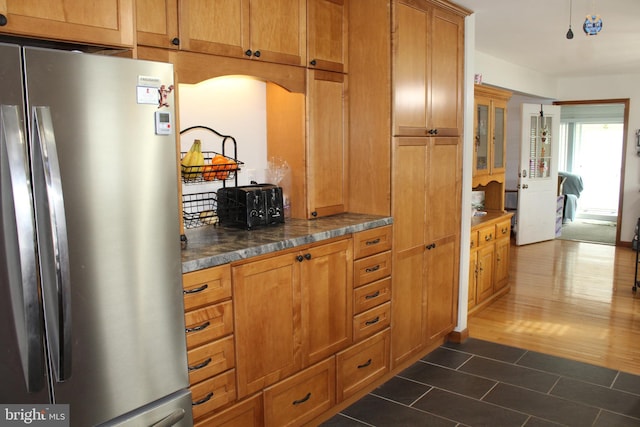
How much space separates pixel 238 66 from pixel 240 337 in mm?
1283

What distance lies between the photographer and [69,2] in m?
1.72

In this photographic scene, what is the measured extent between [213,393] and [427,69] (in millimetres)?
2332

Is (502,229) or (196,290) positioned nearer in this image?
(196,290)

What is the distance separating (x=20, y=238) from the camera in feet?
4.96

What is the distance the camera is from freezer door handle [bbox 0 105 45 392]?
1.49 metres

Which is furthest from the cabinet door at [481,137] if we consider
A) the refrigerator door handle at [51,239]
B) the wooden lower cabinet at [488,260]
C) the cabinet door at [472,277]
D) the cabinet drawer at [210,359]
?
the refrigerator door handle at [51,239]

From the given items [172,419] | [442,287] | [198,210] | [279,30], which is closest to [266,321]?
[172,419]

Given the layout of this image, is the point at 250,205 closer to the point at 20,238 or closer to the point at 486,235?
the point at 20,238

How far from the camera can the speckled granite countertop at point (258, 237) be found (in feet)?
7.16

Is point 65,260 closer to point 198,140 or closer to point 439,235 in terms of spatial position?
point 198,140

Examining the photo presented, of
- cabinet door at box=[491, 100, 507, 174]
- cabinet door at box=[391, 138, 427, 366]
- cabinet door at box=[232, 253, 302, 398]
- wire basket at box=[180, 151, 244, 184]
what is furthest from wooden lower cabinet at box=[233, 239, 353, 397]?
cabinet door at box=[491, 100, 507, 174]

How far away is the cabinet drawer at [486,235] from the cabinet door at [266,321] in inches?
98.7

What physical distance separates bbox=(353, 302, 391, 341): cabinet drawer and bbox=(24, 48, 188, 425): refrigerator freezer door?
4.14ft

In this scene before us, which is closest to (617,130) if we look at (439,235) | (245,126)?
(439,235)
